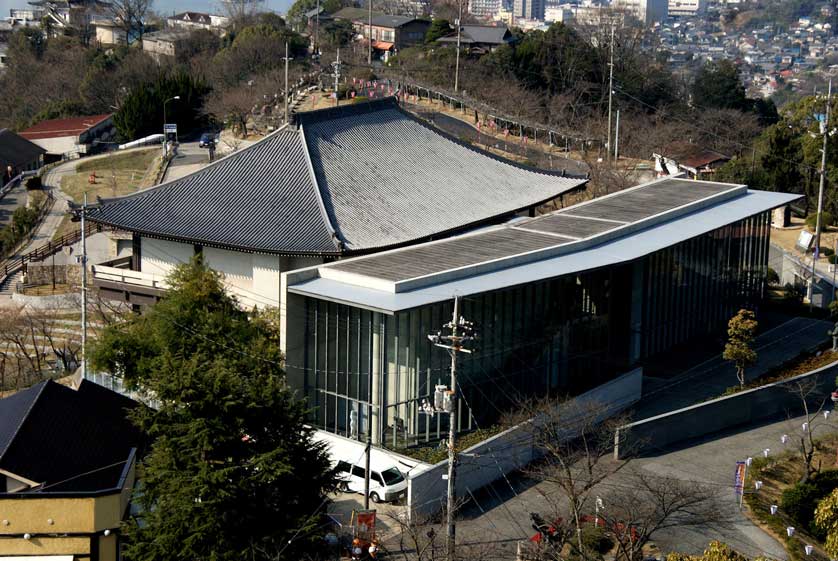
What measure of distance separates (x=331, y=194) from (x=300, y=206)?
1077 mm

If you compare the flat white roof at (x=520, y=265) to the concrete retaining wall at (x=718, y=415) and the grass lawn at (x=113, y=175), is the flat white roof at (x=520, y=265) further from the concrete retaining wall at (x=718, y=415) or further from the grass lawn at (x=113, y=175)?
the grass lawn at (x=113, y=175)

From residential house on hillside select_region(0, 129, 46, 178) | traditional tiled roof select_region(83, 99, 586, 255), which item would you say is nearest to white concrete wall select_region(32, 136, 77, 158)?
residential house on hillside select_region(0, 129, 46, 178)

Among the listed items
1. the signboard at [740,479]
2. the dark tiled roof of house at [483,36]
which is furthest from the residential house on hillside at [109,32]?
the signboard at [740,479]

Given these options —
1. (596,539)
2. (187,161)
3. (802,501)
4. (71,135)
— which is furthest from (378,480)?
(71,135)

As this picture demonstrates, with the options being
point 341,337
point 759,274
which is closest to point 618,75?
point 759,274

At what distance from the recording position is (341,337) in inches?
1017

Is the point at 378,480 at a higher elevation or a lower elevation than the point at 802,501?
higher

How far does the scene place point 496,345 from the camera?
26922mm

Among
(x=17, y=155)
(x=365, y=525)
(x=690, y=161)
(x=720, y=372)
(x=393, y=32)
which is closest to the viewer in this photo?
(x=365, y=525)

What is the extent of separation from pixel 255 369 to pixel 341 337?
8.84 ft

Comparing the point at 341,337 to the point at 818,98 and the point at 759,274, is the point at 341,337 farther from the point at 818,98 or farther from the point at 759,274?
the point at 818,98

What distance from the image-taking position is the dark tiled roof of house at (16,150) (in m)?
63.3

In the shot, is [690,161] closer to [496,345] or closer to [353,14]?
[496,345]

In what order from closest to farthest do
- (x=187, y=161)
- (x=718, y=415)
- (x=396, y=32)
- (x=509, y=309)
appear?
(x=509, y=309), (x=718, y=415), (x=187, y=161), (x=396, y=32)
